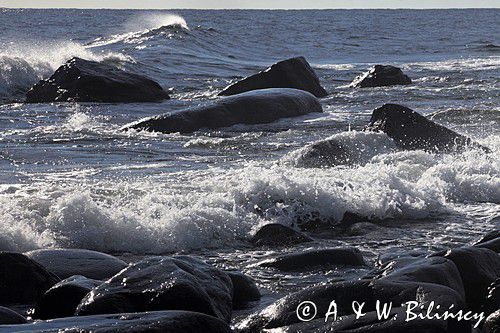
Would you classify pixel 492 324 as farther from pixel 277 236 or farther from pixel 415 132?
pixel 415 132

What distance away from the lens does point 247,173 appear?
9.55m

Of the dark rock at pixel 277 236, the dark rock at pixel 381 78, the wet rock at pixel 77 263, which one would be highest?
the wet rock at pixel 77 263

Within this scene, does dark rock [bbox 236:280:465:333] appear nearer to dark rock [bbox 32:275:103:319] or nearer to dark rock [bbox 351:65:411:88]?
dark rock [bbox 32:275:103:319]

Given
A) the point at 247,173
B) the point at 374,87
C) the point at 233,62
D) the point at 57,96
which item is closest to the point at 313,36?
the point at 233,62

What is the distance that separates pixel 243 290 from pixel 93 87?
43.0ft

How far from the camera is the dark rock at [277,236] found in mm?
7703

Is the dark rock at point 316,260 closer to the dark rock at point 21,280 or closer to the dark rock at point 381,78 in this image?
the dark rock at point 21,280

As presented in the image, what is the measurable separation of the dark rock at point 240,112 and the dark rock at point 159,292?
28.7 ft

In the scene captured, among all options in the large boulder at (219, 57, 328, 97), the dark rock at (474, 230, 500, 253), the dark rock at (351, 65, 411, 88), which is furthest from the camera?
the dark rock at (351, 65, 411, 88)

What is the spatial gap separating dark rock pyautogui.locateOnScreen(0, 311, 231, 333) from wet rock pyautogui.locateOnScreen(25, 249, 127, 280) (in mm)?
1585

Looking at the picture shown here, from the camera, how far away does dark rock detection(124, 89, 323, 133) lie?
1442 cm

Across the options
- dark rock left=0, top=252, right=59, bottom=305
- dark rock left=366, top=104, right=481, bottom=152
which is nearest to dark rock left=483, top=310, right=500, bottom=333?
dark rock left=0, top=252, right=59, bottom=305

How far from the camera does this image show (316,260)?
678 cm

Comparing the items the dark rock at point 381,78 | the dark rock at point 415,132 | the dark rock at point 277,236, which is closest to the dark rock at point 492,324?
the dark rock at point 277,236
